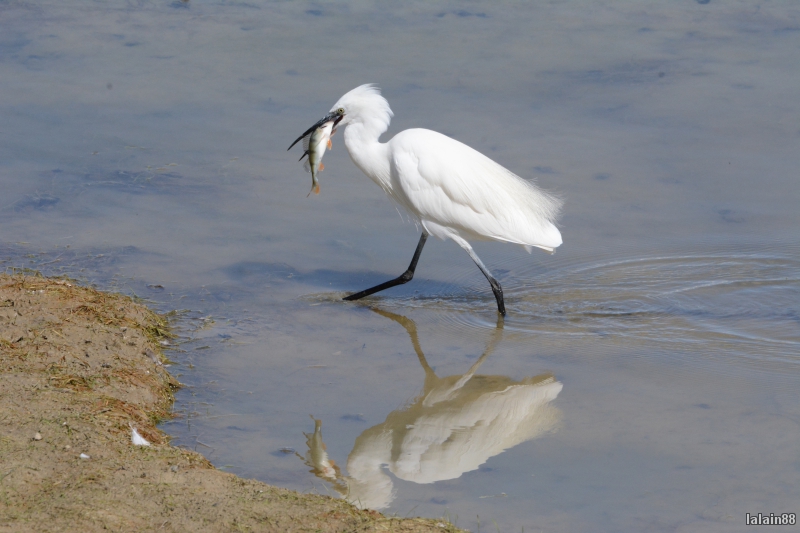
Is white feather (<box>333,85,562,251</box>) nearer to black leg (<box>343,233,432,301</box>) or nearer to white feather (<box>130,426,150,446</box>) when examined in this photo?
black leg (<box>343,233,432,301</box>)

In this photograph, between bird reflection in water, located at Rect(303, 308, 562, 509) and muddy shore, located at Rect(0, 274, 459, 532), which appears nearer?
muddy shore, located at Rect(0, 274, 459, 532)

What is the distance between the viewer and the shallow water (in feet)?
14.8

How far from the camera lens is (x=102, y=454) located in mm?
3805

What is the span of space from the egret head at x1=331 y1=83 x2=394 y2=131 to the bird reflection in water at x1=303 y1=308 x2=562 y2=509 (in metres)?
1.79

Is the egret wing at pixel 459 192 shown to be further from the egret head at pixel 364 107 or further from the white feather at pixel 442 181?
the egret head at pixel 364 107

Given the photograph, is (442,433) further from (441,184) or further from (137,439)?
(441,184)

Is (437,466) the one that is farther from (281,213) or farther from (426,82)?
(426,82)

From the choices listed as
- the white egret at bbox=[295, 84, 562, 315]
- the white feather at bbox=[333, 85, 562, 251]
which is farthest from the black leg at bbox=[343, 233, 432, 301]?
the white feather at bbox=[333, 85, 562, 251]

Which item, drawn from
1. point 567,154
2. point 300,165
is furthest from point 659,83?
point 300,165

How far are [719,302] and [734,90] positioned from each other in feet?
14.0

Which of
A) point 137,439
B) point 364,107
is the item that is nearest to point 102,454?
point 137,439

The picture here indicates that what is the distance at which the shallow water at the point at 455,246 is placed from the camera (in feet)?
14.8

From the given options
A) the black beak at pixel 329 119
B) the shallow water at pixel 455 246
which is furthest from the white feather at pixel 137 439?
the black beak at pixel 329 119

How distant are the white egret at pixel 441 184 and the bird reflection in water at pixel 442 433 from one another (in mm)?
1121
